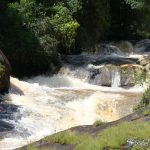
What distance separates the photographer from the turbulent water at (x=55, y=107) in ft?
42.9

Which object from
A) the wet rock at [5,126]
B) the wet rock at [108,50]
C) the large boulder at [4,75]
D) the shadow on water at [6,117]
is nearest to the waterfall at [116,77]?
the large boulder at [4,75]

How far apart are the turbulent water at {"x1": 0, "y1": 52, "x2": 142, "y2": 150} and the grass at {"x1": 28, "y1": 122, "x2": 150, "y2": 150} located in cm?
349

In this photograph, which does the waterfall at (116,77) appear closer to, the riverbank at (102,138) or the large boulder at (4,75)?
the large boulder at (4,75)

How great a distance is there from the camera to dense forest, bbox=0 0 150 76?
71.9 ft

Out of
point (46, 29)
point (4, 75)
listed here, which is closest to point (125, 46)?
point (46, 29)

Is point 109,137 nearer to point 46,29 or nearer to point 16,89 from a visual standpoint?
point 16,89

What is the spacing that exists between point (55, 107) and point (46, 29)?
319 inches

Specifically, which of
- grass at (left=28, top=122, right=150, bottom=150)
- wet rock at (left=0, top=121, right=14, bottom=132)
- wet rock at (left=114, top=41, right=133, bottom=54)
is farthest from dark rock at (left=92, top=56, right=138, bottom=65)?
grass at (left=28, top=122, right=150, bottom=150)

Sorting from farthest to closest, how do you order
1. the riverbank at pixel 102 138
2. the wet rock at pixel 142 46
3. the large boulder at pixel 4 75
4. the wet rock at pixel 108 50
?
1. the wet rock at pixel 142 46
2. the wet rock at pixel 108 50
3. the large boulder at pixel 4 75
4. the riverbank at pixel 102 138

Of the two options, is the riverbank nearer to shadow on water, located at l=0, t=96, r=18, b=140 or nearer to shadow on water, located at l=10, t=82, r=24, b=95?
shadow on water, located at l=0, t=96, r=18, b=140

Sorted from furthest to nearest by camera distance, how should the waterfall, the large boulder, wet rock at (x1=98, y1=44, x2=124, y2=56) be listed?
1. wet rock at (x1=98, y1=44, x2=124, y2=56)
2. the waterfall
3. the large boulder

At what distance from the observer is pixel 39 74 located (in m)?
22.7

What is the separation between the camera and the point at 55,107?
1570 centimetres

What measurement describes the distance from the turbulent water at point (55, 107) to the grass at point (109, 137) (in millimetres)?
3491
